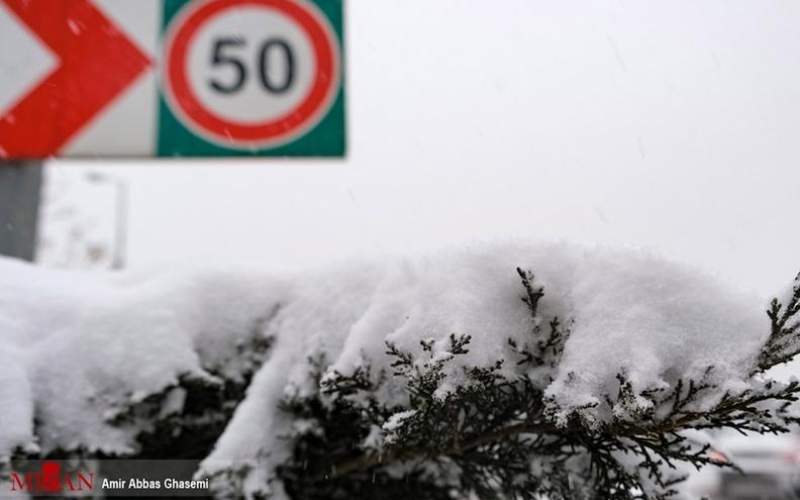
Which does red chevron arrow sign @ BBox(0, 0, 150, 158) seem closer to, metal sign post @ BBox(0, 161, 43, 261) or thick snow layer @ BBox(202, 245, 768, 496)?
metal sign post @ BBox(0, 161, 43, 261)

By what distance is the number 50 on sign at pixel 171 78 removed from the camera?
6.98 feet

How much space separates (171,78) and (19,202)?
57cm

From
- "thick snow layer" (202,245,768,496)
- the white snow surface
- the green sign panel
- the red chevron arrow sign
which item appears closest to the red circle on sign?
the green sign panel

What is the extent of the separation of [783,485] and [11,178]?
11349mm

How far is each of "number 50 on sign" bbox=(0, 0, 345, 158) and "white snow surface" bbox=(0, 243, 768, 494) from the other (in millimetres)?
411

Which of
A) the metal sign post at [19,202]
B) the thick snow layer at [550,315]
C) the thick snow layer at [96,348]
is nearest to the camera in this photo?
the thick snow layer at [550,315]

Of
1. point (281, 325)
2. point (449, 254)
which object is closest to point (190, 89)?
point (281, 325)

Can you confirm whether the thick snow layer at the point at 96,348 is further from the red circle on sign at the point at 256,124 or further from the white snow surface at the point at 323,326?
the red circle on sign at the point at 256,124

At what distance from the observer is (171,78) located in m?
2.19

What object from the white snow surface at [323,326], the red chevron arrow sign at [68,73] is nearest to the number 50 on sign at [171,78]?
the red chevron arrow sign at [68,73]

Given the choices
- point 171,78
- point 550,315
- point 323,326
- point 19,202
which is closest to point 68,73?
point 171,78

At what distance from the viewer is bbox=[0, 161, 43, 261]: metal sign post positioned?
208cm

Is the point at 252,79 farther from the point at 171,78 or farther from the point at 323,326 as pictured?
the point at 323,326

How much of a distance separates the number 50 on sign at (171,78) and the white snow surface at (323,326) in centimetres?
41
